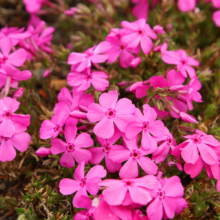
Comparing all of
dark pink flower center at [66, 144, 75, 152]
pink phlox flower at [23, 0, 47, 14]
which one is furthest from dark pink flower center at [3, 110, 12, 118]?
pink phlox flower at [23, 0, 47, 14]

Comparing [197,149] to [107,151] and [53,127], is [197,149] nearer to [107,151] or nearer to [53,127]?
[107,151]

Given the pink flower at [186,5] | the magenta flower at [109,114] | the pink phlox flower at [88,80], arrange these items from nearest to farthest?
the magenta flower at [109,114]
the pink phlox flower at [88,80]
the pink flower at [186,5]

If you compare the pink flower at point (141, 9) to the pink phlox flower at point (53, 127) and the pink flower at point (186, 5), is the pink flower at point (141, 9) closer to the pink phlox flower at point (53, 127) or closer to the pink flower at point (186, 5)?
the pink flower at point (186, 5)

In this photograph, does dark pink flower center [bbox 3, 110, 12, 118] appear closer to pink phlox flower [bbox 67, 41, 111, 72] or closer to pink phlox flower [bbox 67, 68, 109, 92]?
pink phlox flower [bbox 67, 68, 109, 92]

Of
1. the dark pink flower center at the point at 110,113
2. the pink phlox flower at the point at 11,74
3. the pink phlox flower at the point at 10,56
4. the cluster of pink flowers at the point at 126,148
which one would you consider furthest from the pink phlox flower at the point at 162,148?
the pink phlox flower at the point at 10,56

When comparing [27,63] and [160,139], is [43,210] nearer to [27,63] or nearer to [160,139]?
[160,139]

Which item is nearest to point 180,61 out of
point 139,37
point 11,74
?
point 139,37

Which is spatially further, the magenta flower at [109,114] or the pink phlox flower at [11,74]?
the pink phlox flower at [11,74]

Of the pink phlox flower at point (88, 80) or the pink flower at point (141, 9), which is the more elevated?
the pink flower at point (141, 9)
